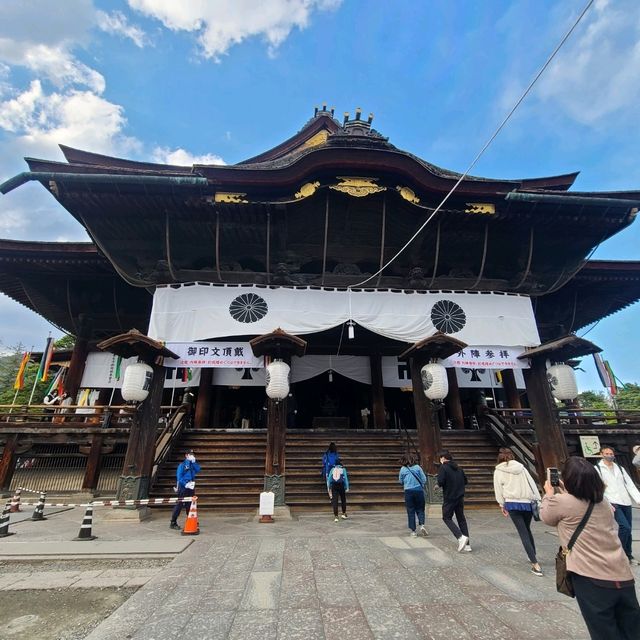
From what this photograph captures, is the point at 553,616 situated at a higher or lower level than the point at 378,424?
lower

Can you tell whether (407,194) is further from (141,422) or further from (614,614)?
(614,614)

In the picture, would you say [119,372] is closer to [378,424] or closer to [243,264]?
[243,264]

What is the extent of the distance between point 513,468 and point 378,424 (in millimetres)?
9708

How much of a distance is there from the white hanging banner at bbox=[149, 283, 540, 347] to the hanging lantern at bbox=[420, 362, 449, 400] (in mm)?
1608

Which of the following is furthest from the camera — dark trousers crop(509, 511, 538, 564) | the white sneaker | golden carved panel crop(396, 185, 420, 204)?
golden carved panel crop(396, 185, 420, 204)

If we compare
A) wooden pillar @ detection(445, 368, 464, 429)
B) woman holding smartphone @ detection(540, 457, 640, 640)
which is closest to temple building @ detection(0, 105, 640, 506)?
wooden pillar @ detection(445, 368, 464, 429)

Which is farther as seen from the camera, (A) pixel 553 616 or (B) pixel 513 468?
(B) pixel 513 468

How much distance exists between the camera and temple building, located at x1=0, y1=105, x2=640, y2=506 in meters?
10.3

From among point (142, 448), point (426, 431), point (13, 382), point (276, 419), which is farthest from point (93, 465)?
point (13, 382)

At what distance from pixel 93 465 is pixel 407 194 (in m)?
14.2

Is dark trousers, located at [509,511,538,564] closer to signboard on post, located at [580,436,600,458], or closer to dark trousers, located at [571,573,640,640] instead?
dark trousers, located at [571,573,640,640]

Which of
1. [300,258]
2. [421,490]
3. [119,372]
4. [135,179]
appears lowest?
[421,490]

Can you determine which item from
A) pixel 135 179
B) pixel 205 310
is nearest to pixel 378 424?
pixel 205 310

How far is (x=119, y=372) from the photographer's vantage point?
573 inches
